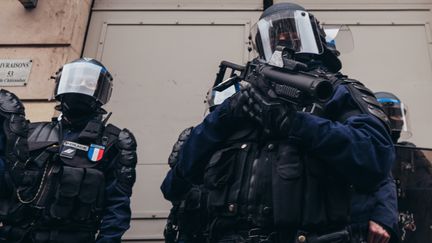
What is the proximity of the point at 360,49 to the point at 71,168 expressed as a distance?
A: 123 inches

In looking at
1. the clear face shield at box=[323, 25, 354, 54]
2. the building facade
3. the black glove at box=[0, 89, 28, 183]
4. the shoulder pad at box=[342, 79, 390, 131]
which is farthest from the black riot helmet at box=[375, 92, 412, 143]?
the black glove at box=[0, 89, 28, 183]

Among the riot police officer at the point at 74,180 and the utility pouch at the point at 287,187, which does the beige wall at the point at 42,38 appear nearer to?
the riot police officer at the point at 74,180

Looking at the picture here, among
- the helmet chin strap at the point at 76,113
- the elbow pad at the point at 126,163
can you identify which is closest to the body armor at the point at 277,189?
the elbow pad at the point at 126,163

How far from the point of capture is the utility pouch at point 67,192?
280 centimetres

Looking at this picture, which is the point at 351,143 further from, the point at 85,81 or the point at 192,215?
the point at 85,81

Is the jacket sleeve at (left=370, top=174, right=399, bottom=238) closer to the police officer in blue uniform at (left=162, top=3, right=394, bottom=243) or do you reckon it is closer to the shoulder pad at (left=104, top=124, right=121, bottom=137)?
the police officer in blue uniform at (left=162, top=3, right=394, bottom=243)

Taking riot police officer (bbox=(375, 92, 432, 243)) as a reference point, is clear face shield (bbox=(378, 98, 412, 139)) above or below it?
above

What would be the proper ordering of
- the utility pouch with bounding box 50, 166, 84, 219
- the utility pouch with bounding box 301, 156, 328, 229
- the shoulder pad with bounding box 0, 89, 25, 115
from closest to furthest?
the utility pouch with bounding box 301, 156, 328, 229, the utility pouch with bounding box 50, 166, 84, 219, the shoulder pad with bounding box 0, 89, 25, 115

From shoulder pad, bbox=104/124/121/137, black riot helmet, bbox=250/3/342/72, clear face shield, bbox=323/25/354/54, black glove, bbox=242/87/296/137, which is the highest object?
clear face shield, bbox=323/25/354/54

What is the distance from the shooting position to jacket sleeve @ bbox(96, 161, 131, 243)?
282 cm

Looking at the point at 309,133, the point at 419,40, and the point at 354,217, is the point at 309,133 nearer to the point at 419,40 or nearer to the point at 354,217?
the point at 354,217

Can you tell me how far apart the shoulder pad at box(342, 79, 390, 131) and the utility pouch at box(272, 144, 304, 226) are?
37cm

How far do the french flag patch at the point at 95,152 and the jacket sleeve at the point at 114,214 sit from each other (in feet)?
0.44

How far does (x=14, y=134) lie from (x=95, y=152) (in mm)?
505
